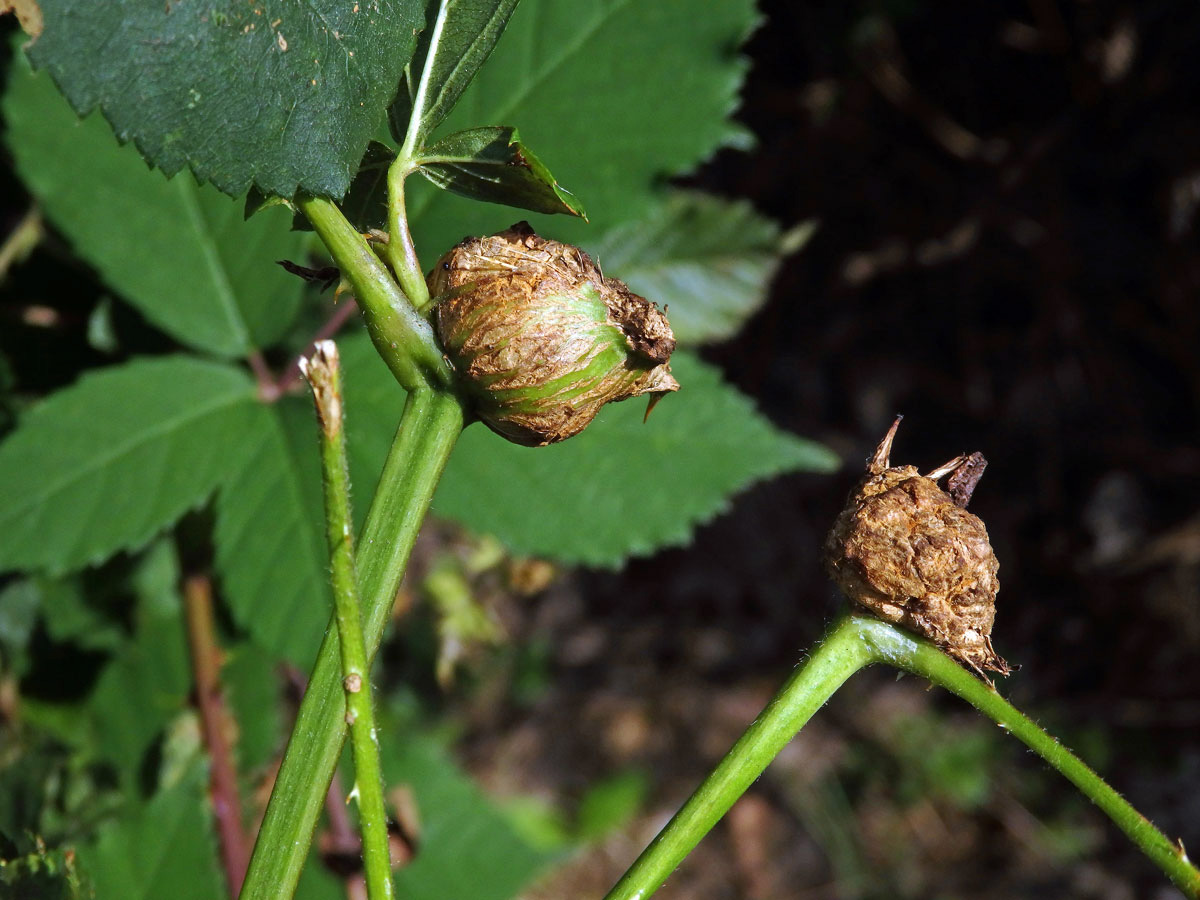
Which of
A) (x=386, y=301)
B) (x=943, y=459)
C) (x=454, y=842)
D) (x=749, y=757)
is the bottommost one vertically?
(x=943, y=459)

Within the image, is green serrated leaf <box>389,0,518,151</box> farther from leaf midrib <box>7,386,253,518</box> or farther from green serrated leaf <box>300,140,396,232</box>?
leaf midrib <box>7,386,253,518</box>

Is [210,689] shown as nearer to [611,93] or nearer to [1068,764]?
[611,93]

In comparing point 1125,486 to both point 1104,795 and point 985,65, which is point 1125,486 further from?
point 1104,795

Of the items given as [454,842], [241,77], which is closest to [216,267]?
[241,77]

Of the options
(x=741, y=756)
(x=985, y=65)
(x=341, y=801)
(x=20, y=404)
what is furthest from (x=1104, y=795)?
(x=985, y=65)

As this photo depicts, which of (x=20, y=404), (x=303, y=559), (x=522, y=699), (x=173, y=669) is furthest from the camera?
(x=522, y=699)

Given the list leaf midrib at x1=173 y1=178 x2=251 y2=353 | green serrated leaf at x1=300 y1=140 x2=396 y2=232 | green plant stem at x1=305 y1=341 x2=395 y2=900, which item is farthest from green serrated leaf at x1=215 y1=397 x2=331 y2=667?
green plant stem at x1=305 y1=341 x2=395 y2=900
